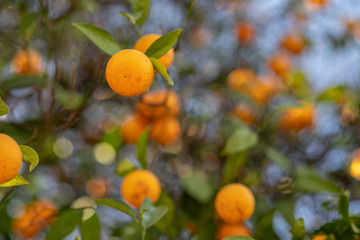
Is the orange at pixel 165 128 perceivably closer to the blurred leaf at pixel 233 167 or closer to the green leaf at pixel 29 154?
the blurred leaf at pixel 233 167

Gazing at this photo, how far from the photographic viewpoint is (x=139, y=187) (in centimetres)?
84

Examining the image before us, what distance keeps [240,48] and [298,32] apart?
30 centimetres

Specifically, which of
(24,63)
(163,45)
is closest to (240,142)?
(163,45)

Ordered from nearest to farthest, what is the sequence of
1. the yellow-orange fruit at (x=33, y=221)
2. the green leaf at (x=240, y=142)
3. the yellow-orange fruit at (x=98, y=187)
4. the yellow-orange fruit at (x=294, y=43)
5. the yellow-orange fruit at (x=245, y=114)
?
the green leaf at (x=240, y=142) < the yellow-orange fruit at (x=33, y=221) < the yellow-orange fruit at (x=245, y=114) < the yellow-orange fruit at (x=98, y=187) < the yellow-orange fruit at (x=294, y=43)

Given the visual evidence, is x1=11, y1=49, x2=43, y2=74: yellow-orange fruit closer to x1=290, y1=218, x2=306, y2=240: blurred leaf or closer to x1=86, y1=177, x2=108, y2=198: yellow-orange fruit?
x1=86, y1=177, x2=108, y2=198: yellow-orange fruit

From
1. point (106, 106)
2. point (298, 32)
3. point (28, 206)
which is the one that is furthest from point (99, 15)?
point (298, 32)

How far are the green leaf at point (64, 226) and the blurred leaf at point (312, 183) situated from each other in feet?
1.87

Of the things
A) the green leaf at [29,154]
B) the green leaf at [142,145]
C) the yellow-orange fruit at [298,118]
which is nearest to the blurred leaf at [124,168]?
the green leaf at [142,145]

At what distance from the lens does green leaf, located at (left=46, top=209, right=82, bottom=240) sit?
86 cm

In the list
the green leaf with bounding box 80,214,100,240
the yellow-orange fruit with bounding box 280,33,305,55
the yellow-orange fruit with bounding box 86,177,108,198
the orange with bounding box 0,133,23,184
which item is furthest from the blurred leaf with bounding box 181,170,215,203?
the yellow-orange fruit with bounding box 280,33,305,55

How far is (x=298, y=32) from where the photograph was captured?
1.89 meters

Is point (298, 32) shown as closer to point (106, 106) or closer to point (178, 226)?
point (106, 106)

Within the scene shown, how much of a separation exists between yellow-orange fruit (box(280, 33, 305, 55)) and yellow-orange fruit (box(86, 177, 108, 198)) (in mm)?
1072

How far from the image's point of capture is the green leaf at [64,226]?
2.83ft
